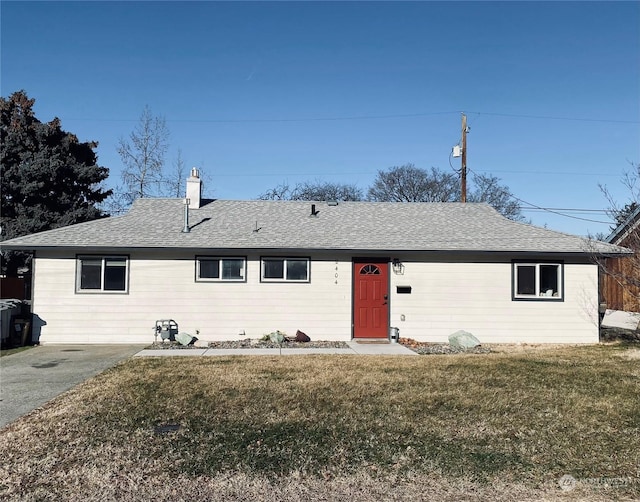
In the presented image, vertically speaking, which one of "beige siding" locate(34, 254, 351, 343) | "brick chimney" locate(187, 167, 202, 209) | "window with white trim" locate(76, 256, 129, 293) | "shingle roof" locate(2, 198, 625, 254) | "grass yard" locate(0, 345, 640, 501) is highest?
"brick chimney" locate(187, 167, 202, 209)

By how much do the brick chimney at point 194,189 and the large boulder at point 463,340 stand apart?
878 cm

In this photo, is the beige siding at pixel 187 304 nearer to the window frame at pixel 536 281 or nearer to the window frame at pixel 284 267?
the window frame at pixel 284 267

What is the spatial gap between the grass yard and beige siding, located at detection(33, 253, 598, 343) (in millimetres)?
4611

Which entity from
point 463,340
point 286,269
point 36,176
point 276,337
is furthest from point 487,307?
point 36,176

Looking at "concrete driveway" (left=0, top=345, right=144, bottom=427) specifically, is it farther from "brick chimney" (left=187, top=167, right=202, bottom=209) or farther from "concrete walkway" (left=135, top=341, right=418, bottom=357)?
"brick chimney" (left=187, top=167, right=202, bottom=209)

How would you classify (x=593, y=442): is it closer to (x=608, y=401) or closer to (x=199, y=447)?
(x=608, y=401)

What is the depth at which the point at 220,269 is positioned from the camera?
13227 millimetres

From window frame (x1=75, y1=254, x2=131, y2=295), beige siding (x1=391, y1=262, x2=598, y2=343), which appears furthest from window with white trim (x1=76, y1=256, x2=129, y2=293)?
beige siding (x1=391, y1=262, x2=598, y2=343)

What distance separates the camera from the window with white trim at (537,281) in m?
13.6

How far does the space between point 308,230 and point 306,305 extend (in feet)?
7.43

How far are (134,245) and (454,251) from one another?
8.45 metres

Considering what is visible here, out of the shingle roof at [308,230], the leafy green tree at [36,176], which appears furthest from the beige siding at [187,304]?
the leafy green tree at [36,176]

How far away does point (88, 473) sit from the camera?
441 centimetres

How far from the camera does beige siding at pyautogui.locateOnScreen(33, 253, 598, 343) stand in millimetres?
12906
